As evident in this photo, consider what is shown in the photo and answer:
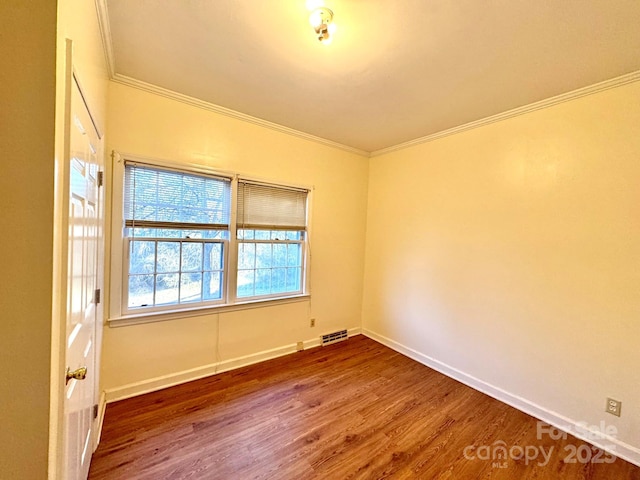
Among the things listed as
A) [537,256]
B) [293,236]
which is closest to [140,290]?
[293,236]

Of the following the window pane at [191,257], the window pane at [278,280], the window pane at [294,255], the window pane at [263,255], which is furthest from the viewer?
the window pane at [294,255]

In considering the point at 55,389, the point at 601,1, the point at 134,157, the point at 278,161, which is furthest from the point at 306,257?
the point at 601,1

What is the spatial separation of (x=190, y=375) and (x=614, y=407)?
3.38m

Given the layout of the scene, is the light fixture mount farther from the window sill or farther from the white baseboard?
the white baseboard

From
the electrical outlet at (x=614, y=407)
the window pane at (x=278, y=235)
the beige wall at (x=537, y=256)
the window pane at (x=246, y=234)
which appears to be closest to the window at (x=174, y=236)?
the window pane at (x=246, y=234)

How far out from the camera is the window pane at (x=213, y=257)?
102 inches

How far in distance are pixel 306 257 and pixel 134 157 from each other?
77.0 inches

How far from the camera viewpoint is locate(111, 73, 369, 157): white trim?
2107 mm

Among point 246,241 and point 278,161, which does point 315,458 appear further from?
point 278,161

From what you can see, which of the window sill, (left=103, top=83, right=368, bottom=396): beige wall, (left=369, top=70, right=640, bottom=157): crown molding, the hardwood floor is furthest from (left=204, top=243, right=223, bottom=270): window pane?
(left=369, top=70, right=640, bottom=157): crown molding

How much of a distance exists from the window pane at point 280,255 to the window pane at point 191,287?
839 millimetres

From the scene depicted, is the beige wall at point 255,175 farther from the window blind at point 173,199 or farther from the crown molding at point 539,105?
the crown molding at point 539,105

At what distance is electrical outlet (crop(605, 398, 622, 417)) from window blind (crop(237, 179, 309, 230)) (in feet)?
9.65

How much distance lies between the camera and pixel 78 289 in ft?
3.60
